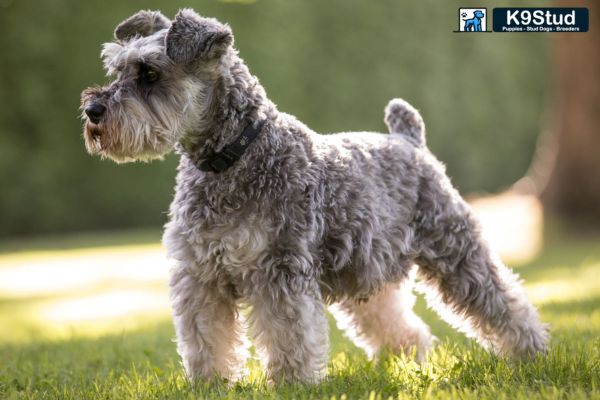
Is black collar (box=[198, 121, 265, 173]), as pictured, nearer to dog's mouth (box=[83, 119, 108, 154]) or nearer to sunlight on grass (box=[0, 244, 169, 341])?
dog's mouth (box=[83, 119, 108, 154])

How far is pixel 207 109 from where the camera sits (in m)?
4.14

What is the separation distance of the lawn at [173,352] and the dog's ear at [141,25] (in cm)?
206

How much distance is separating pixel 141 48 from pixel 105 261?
10.3m

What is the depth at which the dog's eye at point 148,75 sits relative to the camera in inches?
163

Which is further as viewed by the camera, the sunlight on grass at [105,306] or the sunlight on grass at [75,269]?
the sunlight on grass at [75,269]

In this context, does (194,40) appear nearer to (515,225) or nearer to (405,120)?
(405,120)

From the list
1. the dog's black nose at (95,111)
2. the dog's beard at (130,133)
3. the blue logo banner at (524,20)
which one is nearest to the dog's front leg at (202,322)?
the dog's beard at (130,133)

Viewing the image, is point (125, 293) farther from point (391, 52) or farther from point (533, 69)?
point (533, 69)

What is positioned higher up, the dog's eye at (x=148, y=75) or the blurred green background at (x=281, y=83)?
the blurred green background at (x=281, y=83)

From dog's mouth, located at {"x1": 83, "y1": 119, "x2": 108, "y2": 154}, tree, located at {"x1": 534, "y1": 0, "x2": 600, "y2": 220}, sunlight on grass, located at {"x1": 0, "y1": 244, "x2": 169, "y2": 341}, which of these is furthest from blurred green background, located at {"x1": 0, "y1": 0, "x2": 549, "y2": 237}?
dog's mouth, located at {"x1": 83, "y1": 119, "x2": 108, "y2": 154}

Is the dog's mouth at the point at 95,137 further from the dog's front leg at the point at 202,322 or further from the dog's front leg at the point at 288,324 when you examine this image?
the dog's front leg at the point at 288,324

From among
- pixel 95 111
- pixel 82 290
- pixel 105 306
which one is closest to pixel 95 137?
pixel 95 111

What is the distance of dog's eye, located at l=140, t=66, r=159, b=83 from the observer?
4141 millimetres

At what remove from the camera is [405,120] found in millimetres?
5426
